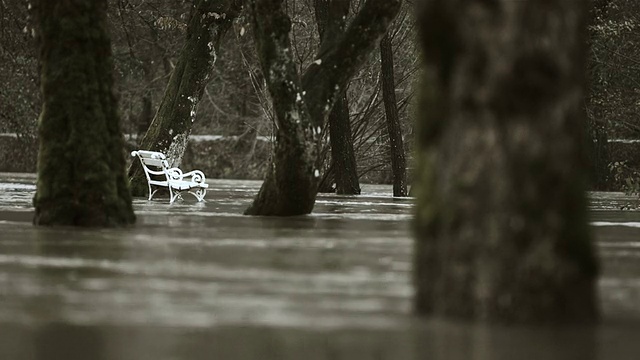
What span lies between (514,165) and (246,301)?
2273 mm

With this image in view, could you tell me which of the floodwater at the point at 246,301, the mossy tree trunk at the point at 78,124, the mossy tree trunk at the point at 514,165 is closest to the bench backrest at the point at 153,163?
the mossy tree trunk at the point at 78,124

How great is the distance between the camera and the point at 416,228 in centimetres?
928

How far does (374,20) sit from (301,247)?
778 cm

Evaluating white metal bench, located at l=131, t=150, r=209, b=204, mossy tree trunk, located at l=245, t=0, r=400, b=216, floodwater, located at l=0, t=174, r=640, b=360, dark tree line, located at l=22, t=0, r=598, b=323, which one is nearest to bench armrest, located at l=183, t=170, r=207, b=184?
white metal bench, located at l=131, t=150, r=209, b=204

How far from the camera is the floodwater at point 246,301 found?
25.8 ft

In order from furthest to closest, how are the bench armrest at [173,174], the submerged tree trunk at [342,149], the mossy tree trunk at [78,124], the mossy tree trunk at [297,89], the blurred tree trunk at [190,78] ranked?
the submerged tree trunk at [342,149] < the blurred tree trunk at [190,78] < the bench armrest at [173,174] < the mossy tree trunk at [297,89] < the mossy tree trunk at [78,124]

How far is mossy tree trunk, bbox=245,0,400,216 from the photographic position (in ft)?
72.4

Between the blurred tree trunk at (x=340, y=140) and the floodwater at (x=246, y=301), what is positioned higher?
the blurred tree trunk at (x=340, y=140)

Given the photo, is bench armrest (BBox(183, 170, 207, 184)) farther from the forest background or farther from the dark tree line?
the dark tree line

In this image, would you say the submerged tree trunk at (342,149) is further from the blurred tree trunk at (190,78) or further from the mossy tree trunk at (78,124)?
the mossy tree trunk at (78,124)

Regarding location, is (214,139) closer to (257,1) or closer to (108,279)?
(257,1)

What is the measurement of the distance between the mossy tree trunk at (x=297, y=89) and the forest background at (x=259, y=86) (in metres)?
3.47

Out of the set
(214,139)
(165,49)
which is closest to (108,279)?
(165,49)

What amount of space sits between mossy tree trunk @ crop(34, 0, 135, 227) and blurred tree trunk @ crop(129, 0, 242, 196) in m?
13.1
